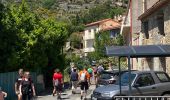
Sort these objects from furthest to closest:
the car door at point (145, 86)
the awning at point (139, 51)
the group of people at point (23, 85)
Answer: the group of people at point (23, 85) < the car door at point (145, 86) < the awning at point (139, 51)

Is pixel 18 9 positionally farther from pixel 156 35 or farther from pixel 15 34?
pixel 156 35

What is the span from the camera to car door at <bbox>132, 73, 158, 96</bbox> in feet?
59.4

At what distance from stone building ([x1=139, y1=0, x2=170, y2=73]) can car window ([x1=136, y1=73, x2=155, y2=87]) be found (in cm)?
495

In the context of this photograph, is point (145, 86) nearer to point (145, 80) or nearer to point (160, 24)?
point (145, 80)

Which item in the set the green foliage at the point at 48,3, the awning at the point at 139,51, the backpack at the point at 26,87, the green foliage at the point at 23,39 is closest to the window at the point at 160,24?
the green foliage at the point at 23,39

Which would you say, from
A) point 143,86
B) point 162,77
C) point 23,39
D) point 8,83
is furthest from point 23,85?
point 23,39

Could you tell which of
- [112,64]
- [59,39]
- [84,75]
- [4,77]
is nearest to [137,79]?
[84,75]

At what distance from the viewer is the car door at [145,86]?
1812cm

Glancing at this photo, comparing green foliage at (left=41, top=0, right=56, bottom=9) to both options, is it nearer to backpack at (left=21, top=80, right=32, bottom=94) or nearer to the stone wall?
the stone wall

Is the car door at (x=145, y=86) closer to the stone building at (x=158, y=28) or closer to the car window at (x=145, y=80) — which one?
the car window at (x=145, y=80)

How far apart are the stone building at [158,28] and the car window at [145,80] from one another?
4949 mm

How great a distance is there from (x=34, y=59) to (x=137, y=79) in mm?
12602

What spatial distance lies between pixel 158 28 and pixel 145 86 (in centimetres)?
937

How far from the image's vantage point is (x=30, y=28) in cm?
3011
